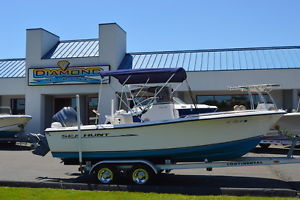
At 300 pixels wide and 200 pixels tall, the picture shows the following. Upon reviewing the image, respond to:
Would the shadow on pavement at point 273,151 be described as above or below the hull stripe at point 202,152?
below

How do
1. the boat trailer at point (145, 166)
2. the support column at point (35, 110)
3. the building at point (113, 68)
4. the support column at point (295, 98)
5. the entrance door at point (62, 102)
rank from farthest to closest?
1. the entrance door at point (62, 102)
2. the support column at point (35, 110)
3. the building at point (113, 68)
4. the support column at point (295, 98)
5. the boat trailer at point (145, 166)

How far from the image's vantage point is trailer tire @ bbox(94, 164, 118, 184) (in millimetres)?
8742

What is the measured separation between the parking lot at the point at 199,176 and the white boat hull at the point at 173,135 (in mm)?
721

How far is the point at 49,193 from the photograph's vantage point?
7457 mm

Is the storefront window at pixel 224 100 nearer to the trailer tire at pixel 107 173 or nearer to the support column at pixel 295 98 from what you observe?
the support column at pixel 295 98

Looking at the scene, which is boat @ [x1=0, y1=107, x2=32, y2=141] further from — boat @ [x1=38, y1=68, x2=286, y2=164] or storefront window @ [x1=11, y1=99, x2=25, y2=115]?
boat @ [x1=38, y1=68, x2=286, y2=164]

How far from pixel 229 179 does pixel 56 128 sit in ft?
15.3

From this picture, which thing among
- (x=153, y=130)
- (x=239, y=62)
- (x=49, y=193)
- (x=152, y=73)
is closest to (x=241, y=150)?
(x=153, y=130)

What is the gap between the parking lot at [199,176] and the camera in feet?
28.0

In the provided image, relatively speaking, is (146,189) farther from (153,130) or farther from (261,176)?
(261,176)

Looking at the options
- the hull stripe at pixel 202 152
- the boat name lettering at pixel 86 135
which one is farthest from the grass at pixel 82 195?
the boat name lettering at pixel 86 135

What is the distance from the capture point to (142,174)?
28.0ft

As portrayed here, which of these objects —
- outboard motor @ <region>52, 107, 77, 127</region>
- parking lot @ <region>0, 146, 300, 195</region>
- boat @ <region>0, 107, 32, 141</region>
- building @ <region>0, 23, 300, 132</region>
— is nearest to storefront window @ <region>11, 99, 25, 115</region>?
building @ <region>0, 23, 300, 132</region>

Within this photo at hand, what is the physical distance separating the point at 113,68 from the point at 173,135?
40.4 feet
